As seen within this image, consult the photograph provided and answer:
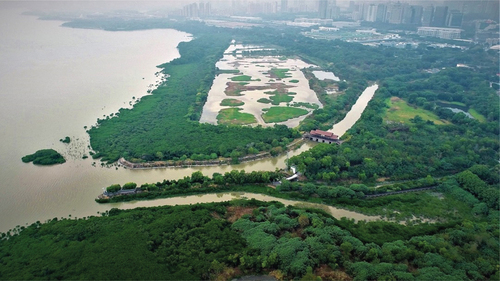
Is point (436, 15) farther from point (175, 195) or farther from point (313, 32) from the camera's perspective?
point (175, 195)

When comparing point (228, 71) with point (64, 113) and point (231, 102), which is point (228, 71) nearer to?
point (231, 102)

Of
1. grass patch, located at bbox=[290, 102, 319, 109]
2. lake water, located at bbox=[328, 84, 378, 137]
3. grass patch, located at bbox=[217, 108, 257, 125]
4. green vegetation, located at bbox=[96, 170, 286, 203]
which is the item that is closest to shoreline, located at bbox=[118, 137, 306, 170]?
green vegetation, located at bbox=[96, 170, 286, 203]

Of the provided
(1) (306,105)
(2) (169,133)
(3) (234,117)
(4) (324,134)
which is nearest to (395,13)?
(1) (306,105)

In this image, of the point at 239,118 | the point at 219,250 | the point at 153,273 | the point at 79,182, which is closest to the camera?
the point at 153,273

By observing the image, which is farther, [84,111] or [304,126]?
[84,111]

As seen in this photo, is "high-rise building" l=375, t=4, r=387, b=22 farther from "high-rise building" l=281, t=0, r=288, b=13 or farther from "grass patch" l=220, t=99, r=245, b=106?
"grass patch" l=220, t=99, r=245, b=106

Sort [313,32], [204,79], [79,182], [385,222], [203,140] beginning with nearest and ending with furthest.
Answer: [385,222] < [79,182] < [203,140] < [204,79] < [313,32]

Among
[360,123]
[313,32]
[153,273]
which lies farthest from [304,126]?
[313,32]

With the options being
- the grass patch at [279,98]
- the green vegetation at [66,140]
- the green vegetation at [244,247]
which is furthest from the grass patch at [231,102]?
the green vegetation at [244,247]
